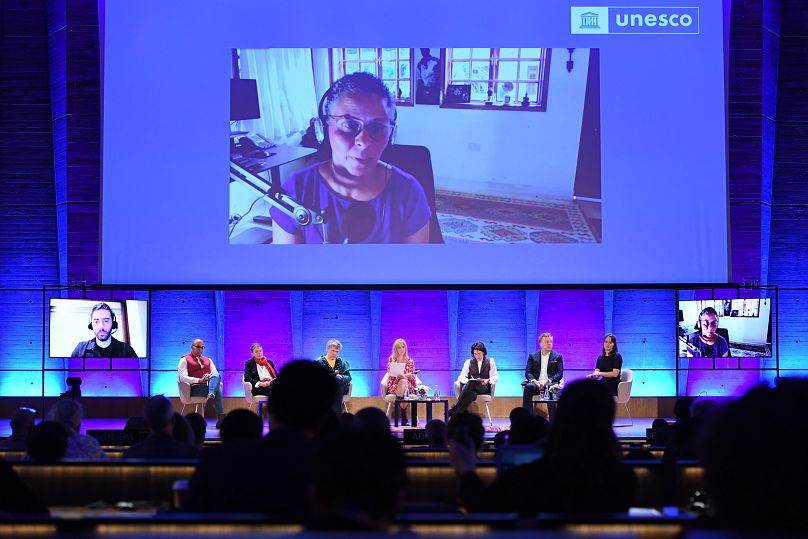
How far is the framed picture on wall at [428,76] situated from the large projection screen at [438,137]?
0.02 m

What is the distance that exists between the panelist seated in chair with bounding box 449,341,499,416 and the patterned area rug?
1.28m

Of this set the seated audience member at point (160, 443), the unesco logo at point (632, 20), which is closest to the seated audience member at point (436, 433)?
the seated audience member at point (160, 443)

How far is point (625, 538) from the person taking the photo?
139cm

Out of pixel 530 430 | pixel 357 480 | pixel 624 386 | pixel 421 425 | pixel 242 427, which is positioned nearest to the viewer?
pixel 357 480

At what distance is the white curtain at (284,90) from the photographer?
967 centimetres

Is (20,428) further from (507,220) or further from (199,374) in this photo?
(507,220)

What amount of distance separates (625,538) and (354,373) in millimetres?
10399

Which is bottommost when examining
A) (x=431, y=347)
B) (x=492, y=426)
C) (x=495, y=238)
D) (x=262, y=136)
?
(x=492, y=426)

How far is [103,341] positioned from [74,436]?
610 centimetres

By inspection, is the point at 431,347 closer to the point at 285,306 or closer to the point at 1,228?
the point at 285,306

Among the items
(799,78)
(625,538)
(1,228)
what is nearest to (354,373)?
(1,228)

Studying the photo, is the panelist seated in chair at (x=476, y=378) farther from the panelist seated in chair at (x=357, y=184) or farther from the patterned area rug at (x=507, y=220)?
the panelist seated in chair at (x=357, y=184)

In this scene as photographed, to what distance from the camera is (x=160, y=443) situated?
408cm

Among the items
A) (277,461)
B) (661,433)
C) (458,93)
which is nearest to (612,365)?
(458,93)
